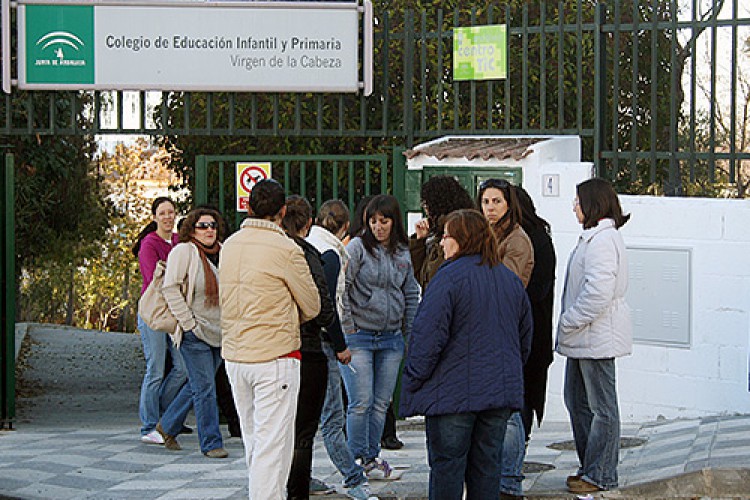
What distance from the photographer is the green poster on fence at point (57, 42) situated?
10203 millimetres

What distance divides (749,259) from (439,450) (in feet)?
13.0

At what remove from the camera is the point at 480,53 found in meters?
10.5

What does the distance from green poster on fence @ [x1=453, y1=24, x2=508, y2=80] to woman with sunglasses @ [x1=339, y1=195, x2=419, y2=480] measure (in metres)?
3.05

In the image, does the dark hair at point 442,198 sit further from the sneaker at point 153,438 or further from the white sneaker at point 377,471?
the sneaker at point 153,438

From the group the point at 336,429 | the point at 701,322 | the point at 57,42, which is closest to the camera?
the point at 336,429

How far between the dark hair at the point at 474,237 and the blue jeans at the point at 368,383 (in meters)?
1.60

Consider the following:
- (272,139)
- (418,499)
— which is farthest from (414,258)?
(272,139)

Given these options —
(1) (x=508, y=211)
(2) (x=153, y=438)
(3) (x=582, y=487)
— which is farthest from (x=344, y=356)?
(2) (x=153, y=438)

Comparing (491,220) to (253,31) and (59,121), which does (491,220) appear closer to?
(253,31)

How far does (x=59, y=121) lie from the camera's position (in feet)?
53.7

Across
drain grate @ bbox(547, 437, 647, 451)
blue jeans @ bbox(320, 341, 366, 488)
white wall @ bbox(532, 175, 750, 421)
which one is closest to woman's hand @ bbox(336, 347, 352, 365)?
blue jeans @ bbox(320, 341, 366, 488)

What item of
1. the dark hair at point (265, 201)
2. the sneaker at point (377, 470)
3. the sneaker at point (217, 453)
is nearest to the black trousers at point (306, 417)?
the sneaker at point (377, 470)

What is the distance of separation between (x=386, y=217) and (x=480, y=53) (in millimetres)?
3253

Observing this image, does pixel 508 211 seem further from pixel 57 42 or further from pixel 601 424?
pixel 57 42
